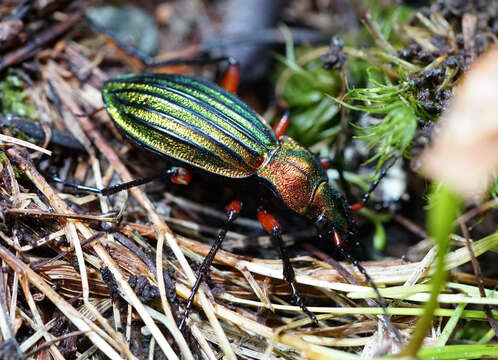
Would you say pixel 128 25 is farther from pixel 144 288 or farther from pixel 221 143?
pixel 144 288

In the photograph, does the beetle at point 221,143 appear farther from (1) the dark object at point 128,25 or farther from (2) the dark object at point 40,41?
(1) the dark object at point 128,25

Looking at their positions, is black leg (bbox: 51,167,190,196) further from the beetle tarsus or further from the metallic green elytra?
the beetle tarsus

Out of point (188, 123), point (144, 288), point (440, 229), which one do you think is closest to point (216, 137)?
point (188, 123)

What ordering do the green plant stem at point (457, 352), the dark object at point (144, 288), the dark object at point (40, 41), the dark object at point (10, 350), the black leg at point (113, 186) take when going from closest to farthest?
the dark object at point (10, 350) < the green plant stem at point (457, 352) < the dark object at point (144, 288) < the black leg at point (113, 186) < the dark object at point (40, 41)

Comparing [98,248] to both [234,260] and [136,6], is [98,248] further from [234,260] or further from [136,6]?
[136,6]

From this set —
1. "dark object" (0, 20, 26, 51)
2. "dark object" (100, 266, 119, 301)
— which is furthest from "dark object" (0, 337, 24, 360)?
"dark object" (0, 20, 26, 51)

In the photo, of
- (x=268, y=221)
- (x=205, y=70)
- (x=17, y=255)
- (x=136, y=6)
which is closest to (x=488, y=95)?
(x=268, y=221)


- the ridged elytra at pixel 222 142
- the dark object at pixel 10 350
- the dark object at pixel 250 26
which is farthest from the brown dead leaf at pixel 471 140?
the dark object at pixel 250 26
